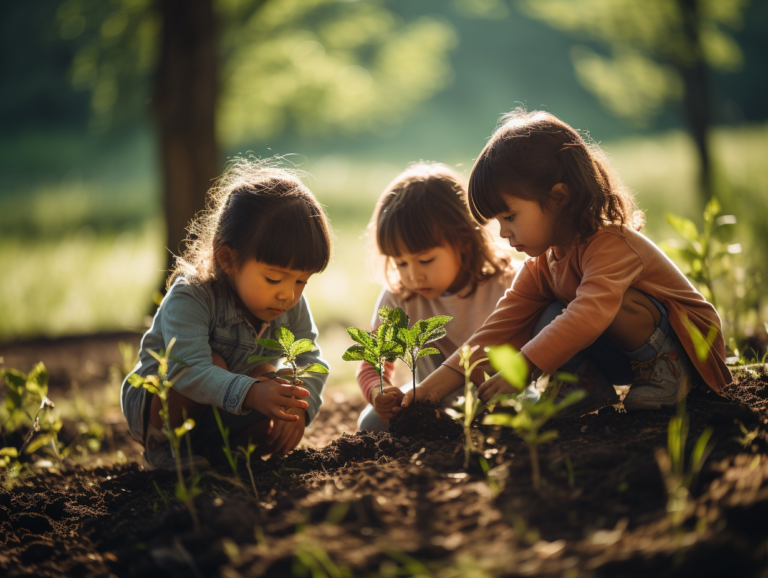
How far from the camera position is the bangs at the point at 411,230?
2354 millimetres

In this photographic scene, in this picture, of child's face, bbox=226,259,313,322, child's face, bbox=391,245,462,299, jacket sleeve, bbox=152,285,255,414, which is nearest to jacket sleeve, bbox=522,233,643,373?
child's face, bbox=391,245,462,299

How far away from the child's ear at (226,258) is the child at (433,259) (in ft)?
2.16

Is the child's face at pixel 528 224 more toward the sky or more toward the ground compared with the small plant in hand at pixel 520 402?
more toward the sky

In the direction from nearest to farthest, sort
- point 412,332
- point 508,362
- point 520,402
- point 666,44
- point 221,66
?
point 508,362
point 520,402
point 412,332
point 221,66
point 666,44

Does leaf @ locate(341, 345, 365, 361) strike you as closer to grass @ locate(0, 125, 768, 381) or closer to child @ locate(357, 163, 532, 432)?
child @ locate(357, 163, 532, 432)

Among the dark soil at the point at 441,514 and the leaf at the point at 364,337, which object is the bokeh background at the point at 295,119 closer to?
the leaf at the point at 364,337

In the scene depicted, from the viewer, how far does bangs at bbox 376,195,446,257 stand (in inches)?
92.7

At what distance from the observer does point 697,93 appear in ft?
28.0

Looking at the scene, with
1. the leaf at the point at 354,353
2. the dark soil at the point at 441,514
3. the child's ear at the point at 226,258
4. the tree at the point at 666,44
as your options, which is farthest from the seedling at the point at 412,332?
the tree at the point at 666,44

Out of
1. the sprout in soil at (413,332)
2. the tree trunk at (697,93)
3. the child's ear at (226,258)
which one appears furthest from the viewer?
the tree trunk at (697,93)

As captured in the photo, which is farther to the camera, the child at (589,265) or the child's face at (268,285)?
the child's face at (268,285)

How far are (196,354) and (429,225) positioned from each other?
1059 millimetres

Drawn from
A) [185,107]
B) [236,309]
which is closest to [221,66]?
[185,107]

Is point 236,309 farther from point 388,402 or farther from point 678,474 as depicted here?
point 678,474
